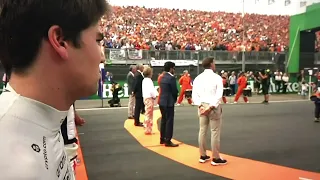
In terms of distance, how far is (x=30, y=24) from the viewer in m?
0.62

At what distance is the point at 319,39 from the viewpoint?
2764 centimetres

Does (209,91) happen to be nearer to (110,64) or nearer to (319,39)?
(110,64)

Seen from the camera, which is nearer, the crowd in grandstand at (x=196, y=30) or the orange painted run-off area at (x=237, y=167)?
the orange painted run-off area at (x=237, y=167)

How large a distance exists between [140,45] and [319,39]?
1597cm

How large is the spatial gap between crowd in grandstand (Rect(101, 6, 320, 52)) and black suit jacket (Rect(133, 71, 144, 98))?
12.4 meters

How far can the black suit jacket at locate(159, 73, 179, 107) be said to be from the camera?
6820 millimetres

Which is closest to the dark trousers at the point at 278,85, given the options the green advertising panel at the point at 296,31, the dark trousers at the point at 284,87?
the dark trousers at the point at 284,87

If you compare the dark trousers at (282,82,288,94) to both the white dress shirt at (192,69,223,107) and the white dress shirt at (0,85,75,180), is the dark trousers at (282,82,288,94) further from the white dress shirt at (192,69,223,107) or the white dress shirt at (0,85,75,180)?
the white dress shirt at (0,85,75,180)

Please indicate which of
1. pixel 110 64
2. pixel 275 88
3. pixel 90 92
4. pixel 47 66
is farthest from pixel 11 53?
pixel 275 88

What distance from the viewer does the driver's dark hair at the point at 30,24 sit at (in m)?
0.61

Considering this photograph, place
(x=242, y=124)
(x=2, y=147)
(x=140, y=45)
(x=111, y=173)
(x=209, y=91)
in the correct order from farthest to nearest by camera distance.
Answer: (x=140, y=45), (x=242, y=124), (x=209, y=91), (x=111, y=173), (x=2, y=147)

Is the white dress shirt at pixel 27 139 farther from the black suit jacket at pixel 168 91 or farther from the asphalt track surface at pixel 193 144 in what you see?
the black suit jacket at pixel 168 91

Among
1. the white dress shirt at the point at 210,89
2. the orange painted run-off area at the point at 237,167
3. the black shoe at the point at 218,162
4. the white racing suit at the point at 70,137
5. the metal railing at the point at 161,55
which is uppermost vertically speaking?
the metal railing at the point at 161,55

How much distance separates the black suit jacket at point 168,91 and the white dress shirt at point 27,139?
6145 mm
